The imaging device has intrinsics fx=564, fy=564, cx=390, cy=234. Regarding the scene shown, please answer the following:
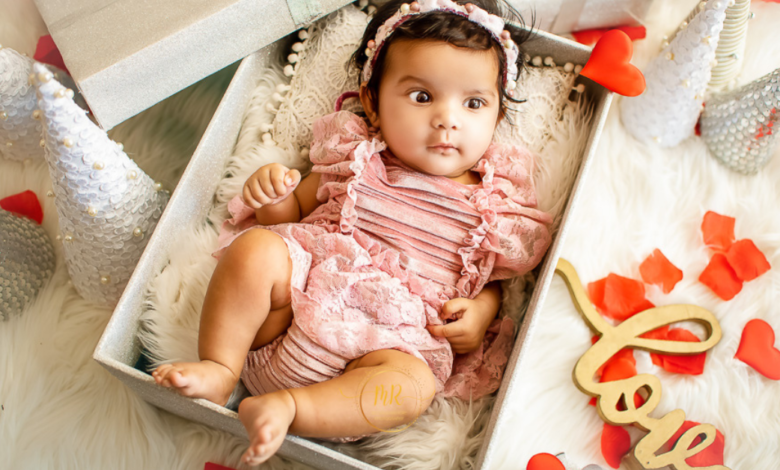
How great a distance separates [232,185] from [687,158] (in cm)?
96

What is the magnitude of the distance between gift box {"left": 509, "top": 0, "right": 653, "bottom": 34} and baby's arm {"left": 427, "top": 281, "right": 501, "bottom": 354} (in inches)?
26.1

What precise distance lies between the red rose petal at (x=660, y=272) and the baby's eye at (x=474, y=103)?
472 mm

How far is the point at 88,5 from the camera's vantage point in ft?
3.37

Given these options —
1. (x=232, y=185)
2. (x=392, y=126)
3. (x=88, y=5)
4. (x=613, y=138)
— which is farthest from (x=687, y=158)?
(x=88, y=5)

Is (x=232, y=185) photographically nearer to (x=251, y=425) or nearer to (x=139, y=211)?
(x=139, y=211)

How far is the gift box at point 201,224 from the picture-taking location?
0.84m

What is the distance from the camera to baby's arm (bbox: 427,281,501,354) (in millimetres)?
950

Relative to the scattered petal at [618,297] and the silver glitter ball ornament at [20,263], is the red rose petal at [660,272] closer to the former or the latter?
the scattered petal at [618,297]

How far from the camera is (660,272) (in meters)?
1.13

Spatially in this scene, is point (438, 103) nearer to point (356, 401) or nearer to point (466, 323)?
point (466, 323)

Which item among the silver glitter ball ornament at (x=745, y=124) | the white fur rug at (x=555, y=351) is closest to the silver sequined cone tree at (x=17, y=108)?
the white fur rug at (x=555, y=351)

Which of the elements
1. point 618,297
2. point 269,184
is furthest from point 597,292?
point 269,184

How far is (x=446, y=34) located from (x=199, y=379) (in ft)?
2.22

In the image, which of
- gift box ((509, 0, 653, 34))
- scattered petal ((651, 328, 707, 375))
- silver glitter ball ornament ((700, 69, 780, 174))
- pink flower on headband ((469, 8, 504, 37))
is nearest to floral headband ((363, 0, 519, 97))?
pink flower on headband ((469, 8, 504, 37))
